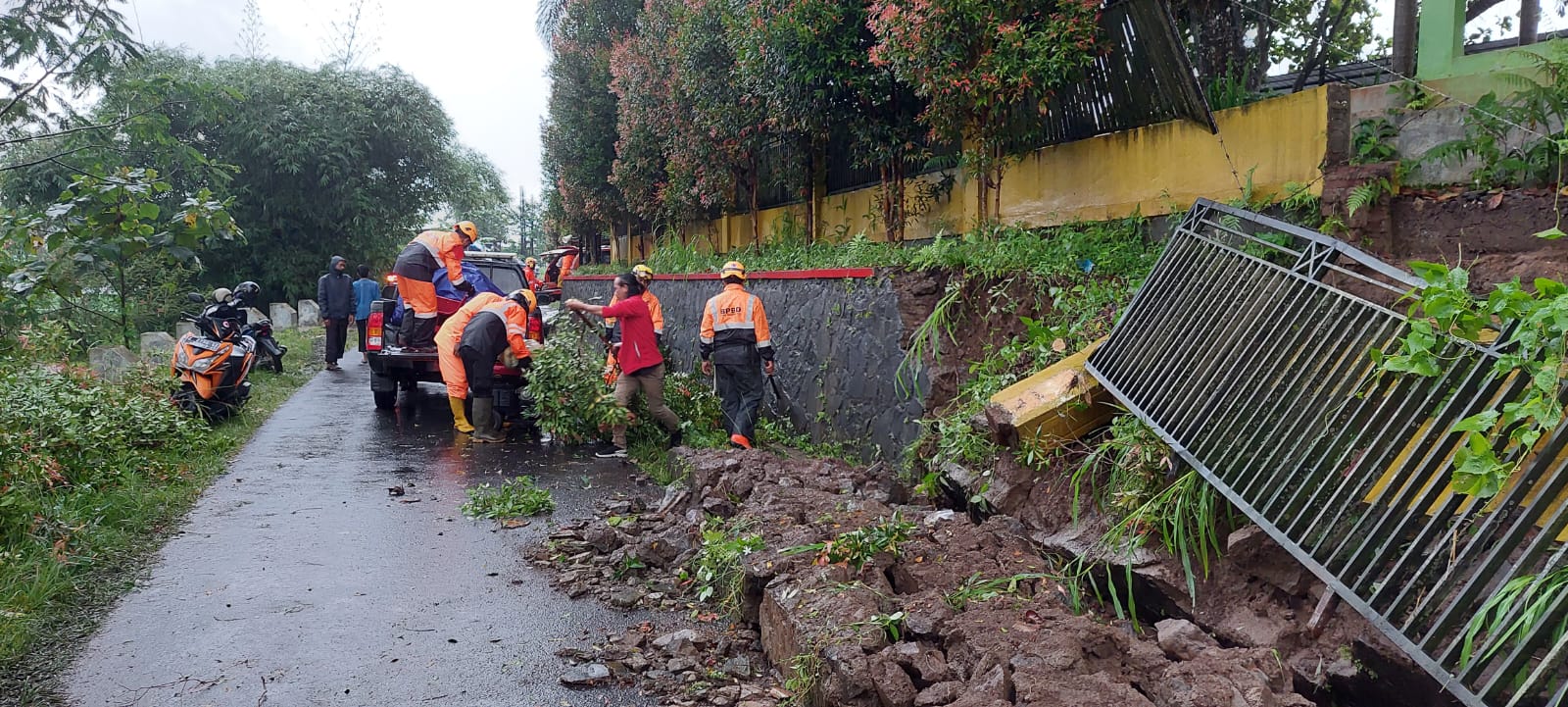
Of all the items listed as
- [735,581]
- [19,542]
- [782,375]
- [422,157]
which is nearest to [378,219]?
[422,157]

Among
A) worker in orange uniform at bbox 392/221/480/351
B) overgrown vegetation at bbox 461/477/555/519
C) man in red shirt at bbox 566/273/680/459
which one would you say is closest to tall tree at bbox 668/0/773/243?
man in red shirt at bbox 566/273/680/459

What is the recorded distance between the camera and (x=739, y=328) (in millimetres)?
8586

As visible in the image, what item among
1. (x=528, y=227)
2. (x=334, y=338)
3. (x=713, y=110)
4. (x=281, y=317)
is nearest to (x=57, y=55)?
(x=713, y=110)

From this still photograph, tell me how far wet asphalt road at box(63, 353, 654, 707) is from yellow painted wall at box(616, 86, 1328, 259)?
13.2ft

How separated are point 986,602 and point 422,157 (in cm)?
2951

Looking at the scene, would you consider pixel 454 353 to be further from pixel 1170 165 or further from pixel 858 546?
pixel 1170 165

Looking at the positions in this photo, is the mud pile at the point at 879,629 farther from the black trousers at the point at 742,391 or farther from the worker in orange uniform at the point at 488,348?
the worker in orange uniform at the point at 488,348

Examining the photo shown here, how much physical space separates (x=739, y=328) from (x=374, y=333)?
509 centimetres

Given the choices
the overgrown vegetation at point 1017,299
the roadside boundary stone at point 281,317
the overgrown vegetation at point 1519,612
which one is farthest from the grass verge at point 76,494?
the roadside boundary stone at point 281,317

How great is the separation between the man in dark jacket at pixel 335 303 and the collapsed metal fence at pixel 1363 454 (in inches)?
561

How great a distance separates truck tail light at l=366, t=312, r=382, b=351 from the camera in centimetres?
1121

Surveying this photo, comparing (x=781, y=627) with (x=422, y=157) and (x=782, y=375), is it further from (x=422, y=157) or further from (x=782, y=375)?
(x=422, y=157)

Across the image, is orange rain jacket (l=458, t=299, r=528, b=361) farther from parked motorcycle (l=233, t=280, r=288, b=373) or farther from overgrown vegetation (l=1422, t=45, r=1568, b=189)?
overgrown vegetation (l=1422, t=45, r=1568, b=189)

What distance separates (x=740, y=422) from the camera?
8.70m
